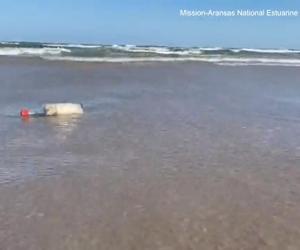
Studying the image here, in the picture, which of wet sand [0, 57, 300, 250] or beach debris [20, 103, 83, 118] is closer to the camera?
wet sand [0, 57, 300, 250]

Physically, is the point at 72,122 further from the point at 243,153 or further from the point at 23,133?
the point at 243,153

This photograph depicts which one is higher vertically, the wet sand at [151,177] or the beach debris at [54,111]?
the beach debris at [54,111]

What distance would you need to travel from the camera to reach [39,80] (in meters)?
17.8

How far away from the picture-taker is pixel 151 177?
21.0 feet

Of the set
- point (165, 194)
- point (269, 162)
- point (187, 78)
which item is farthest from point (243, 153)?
point (187, 78)

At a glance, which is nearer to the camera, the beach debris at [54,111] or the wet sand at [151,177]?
the wet sand at [151,177]

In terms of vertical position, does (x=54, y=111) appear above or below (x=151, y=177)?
above

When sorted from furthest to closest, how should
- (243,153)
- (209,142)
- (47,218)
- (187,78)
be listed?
(187,78)
(209,142)
(243,153)
(47,218)

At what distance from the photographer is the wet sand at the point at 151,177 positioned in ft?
15.3

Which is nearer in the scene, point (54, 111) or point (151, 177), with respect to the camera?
point (151, 177)

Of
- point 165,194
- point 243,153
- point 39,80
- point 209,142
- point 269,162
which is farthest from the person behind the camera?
point 39,80

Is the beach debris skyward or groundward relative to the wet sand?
skyward

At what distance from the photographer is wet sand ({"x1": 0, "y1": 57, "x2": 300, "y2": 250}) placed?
4656mm

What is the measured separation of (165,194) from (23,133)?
3840 millimetres
